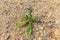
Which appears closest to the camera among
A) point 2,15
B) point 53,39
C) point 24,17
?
point 53,39

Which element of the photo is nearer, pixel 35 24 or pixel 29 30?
pixel 29 30

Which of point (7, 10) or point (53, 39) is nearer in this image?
point (53, 39)

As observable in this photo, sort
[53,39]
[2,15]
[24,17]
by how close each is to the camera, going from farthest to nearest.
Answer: [2,15]
[24,17]
[53,39]

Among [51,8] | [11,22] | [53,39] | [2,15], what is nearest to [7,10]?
[2,15]

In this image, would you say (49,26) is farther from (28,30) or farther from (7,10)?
(7,10)

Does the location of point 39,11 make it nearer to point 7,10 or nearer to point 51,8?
point 51,8

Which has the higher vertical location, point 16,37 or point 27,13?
point 27,13
